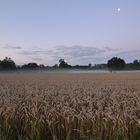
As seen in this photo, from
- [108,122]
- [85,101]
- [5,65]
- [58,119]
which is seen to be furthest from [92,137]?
[5,65]

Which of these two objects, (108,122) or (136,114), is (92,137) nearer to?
(108,122)

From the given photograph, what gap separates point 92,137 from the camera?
761cm

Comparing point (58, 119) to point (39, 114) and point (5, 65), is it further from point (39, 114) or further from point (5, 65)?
point (5, 65)

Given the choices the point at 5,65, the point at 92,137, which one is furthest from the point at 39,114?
the point at 5,65

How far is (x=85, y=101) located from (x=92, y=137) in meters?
3.07

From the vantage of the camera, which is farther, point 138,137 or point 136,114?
point 136,114

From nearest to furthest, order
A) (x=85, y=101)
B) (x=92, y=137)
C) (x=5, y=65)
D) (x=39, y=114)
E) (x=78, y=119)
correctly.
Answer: (x=92, y=137) < (x=78, y=119) < (x=39, y=114) < (x=85, y=101) < (x=5, y=65)

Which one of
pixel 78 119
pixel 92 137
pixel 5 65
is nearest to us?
pixel 92 137

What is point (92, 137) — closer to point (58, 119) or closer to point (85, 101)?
point (58, 119)

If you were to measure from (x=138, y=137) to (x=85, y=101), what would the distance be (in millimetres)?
3174

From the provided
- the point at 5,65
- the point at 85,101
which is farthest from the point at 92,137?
the point at 5,65

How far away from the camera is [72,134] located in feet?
26.5

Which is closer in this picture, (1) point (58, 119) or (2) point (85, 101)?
(1) point (58, 119)

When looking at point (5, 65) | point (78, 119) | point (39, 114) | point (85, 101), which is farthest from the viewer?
point (5, 65)
